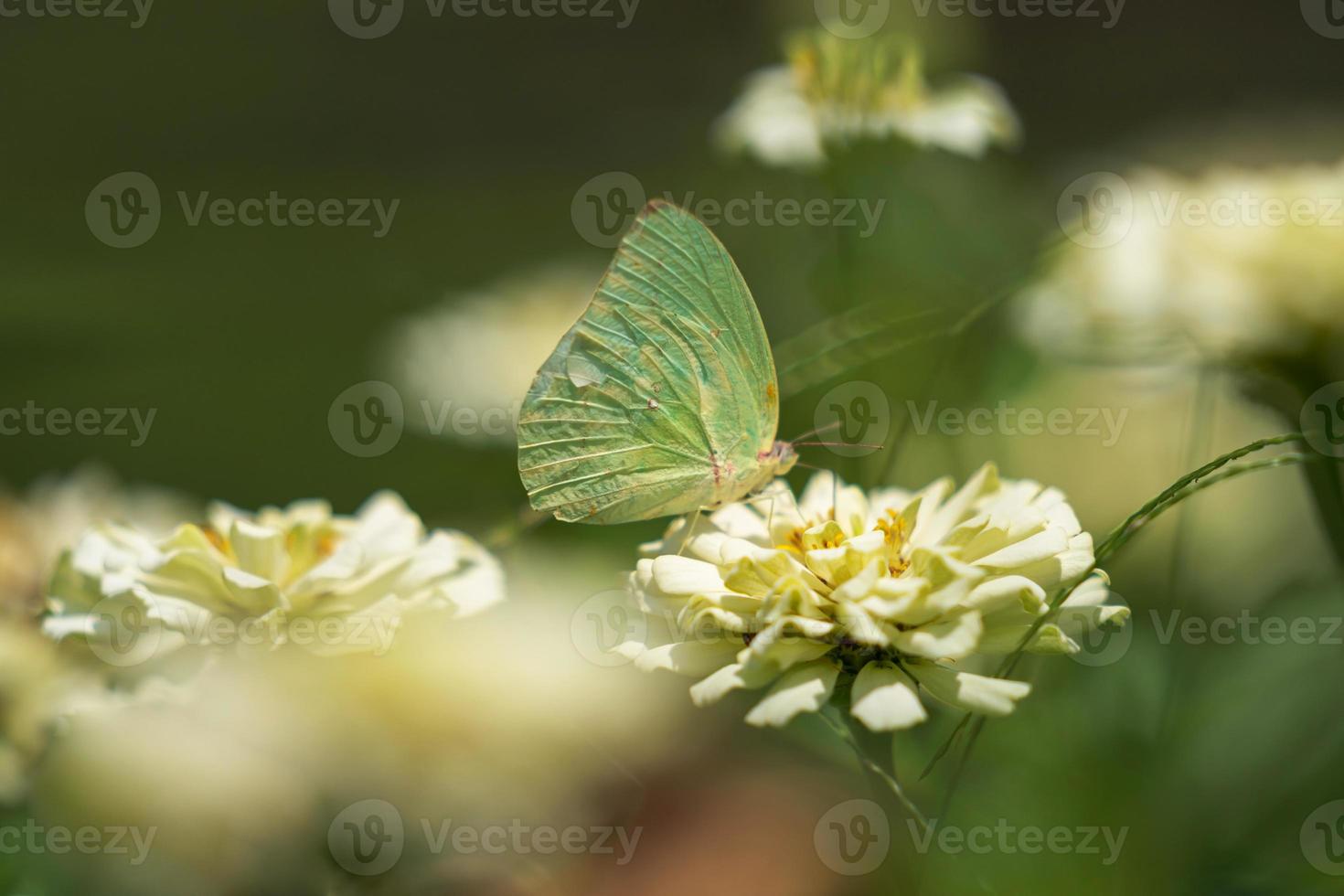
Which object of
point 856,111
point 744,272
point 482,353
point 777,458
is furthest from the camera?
point 744,272

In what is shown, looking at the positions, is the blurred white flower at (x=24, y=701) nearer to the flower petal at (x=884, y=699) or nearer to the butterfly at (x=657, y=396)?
the butterfly at (x=657, y=396)

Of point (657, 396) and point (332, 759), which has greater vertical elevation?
point (657, 396)

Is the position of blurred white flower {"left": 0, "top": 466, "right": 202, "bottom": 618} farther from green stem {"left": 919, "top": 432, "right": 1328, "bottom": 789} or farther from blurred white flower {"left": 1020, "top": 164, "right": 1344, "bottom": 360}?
blurred white flower {"left": 1020, "top": 164, "right": 1344, "bottom": 360}

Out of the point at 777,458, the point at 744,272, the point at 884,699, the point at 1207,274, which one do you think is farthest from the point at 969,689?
the point at 744,272

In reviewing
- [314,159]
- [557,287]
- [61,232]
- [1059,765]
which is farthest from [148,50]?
[1059,765]

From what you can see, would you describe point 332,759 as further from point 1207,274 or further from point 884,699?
point 1207,274

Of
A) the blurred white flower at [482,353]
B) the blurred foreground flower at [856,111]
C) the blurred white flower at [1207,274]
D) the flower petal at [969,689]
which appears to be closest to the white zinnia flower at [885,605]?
the flower petal at [969,689]

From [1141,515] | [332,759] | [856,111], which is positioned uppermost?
[856,111]
